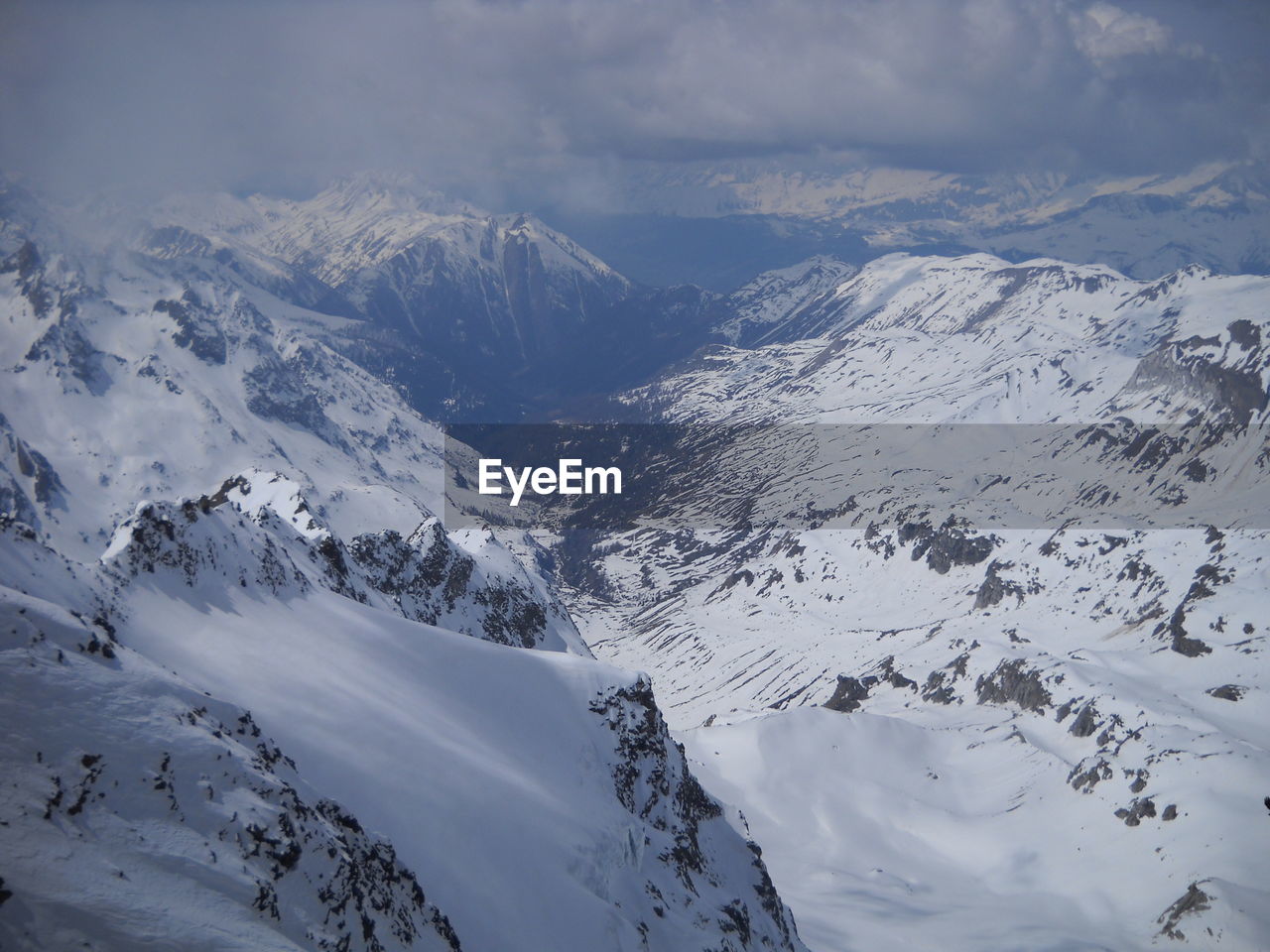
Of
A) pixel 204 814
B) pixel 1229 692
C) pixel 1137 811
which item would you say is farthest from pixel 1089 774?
pixel 204 814

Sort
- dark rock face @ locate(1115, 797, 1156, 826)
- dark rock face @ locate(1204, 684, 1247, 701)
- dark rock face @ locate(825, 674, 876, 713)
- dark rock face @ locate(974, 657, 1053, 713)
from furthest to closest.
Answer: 1. dark rock face @ locate(825, 674, 876, 713)
2. dark rock face @ locate(974, 657, 1053, 713)
3. dark rock face @ locate(1204, 684, 1247, 701)
4. dark rock face @ locate(1115, 797, 1156, 826)

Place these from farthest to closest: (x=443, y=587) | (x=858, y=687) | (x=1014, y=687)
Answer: (x=858, y=687), (x=1014, y=687), (x=443, y=587)

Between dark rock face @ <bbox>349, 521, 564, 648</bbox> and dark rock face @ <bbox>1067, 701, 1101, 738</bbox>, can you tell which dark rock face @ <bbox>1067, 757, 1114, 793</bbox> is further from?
dark rock face @ <bbox>349, 521, 564, 648</bbox>

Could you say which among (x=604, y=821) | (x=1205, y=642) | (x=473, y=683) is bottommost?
(x=604, y=821)

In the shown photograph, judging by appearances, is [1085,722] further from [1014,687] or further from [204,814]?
[204,814]

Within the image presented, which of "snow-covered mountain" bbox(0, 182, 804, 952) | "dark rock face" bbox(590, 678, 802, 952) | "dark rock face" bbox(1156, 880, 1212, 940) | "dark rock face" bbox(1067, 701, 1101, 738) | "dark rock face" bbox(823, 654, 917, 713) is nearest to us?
"snow-covered mountain" bbox(0, 182, 804, 952)

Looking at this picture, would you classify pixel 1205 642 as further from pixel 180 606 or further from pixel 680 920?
pixel 180 606

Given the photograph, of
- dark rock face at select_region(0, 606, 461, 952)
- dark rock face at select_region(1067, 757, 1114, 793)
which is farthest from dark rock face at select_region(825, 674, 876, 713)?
dark rock face at select_region(0, 606, 461, 952)

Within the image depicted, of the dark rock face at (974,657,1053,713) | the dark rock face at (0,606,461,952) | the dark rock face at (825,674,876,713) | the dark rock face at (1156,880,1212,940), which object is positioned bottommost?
the dark rock face at (825,674,876,713)

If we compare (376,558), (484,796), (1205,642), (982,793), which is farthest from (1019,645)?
(484,796)
